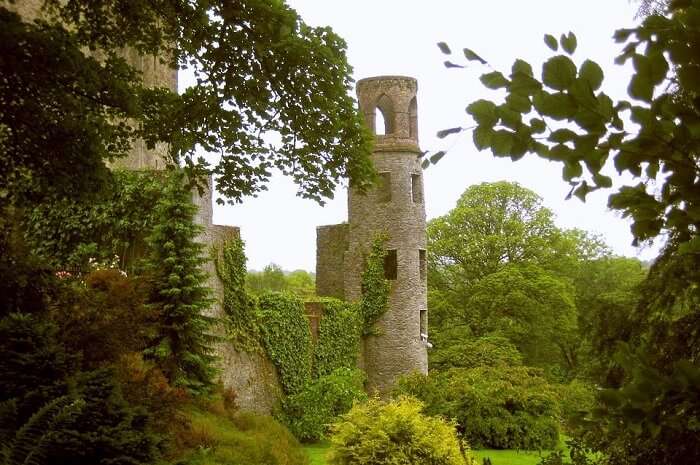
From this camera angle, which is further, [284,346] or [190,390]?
[284,346]

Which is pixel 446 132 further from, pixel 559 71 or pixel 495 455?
pixel 495 455

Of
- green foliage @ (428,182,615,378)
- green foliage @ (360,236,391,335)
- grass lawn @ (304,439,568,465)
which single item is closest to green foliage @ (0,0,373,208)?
grass lawn @ (304,439,568,465)

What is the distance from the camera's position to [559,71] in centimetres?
164

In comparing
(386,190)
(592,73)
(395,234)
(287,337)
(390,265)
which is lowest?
(287,337)

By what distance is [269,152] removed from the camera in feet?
29.4

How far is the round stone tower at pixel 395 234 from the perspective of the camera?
22.7m

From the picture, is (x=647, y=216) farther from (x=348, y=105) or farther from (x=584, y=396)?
(x=584, y=396)

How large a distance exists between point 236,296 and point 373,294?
677cm

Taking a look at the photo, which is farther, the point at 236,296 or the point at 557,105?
the point at 236,296

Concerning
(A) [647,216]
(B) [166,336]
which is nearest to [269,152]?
(B) [166,336]

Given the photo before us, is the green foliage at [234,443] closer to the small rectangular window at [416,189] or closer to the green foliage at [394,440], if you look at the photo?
the green foliage at [394,440]

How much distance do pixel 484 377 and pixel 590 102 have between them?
2159 cm

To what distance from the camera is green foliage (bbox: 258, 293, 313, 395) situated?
58.9 ft

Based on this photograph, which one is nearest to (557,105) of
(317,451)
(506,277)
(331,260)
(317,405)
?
(317,451)
